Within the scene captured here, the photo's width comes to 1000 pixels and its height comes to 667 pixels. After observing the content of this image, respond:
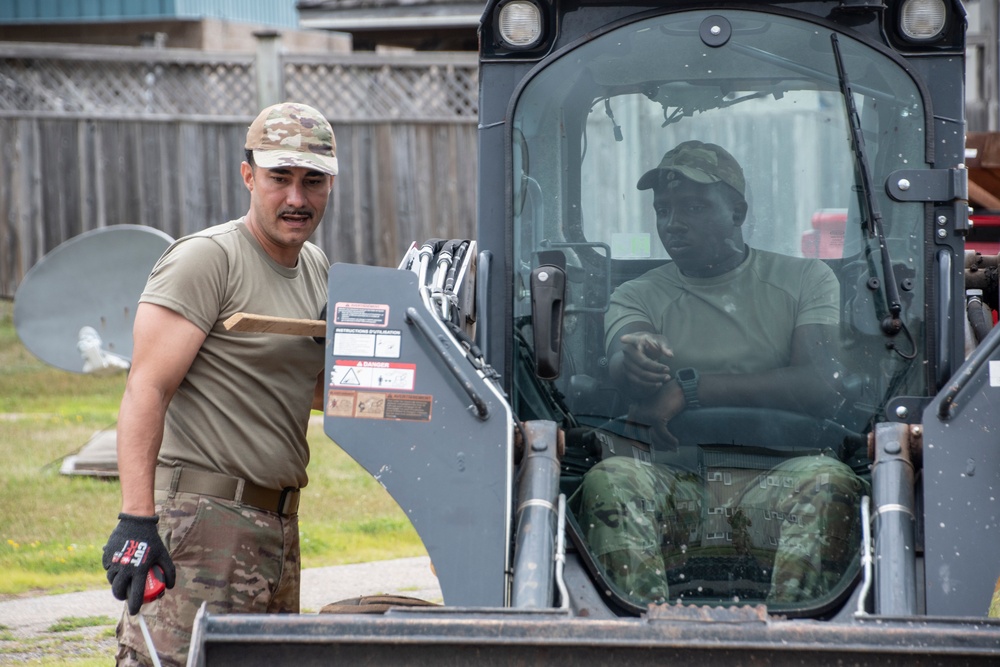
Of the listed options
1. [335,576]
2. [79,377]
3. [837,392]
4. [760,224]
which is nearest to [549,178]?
[760,224]

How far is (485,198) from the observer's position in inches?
132

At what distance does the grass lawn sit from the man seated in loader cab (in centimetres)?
343

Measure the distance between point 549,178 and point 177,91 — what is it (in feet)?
28.8

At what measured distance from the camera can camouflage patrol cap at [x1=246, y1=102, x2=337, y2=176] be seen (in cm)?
346

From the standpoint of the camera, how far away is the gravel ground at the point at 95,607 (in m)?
4.91

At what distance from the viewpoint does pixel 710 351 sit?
10.7ft

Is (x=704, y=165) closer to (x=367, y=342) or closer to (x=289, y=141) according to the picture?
(x=367, y=342)

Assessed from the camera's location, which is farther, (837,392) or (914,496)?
(837,392)

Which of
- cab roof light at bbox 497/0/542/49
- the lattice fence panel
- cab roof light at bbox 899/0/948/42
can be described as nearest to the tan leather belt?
cab roof light at bbox 497/0/542/49

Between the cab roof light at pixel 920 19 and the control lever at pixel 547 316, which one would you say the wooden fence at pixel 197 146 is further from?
the cab roof light at pixel 920 19

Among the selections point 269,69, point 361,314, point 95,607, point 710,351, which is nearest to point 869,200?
point 710,351

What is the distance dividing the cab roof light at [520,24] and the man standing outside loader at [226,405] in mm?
634

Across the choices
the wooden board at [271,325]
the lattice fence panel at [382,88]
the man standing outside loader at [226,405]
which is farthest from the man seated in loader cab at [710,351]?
the lattice fence panel at [382,88]

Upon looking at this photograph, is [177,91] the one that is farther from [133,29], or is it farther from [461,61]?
[133,29]
